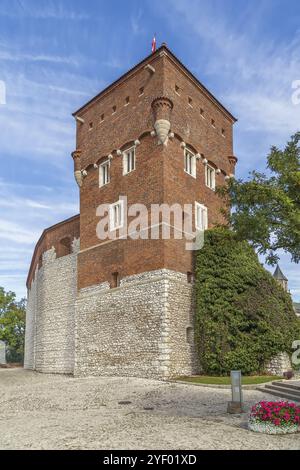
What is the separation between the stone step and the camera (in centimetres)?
1421

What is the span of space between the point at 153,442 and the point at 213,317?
12562 millimetres

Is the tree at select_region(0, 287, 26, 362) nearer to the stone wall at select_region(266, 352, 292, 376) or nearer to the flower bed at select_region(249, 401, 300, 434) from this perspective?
the stone wall at select_region(266, 352, 292, 376)

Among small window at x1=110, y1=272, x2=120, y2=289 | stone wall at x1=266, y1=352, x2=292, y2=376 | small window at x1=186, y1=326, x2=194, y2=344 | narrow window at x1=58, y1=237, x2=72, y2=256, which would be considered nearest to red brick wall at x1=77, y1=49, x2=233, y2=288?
small window at x1=110, y1=272, x2=120, y2=289

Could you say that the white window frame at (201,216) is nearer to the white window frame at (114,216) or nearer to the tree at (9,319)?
the white window frame at (114,216)

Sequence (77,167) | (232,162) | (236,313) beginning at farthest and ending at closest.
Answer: (232,162)
(77,167)
(236,313)

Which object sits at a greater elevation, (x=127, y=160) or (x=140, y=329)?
(x=127, y=160)

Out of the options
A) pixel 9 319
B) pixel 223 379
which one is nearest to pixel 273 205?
pixel 223 379

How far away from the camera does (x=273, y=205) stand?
1129 centimetres

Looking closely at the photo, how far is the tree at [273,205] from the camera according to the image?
10953 millimetres

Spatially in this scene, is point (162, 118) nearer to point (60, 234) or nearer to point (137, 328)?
point (137, 328)

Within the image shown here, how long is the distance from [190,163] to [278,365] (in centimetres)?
1133

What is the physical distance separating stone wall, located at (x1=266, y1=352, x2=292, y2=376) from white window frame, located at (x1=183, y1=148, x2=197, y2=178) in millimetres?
10297

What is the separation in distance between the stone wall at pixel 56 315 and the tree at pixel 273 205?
1827 cm
